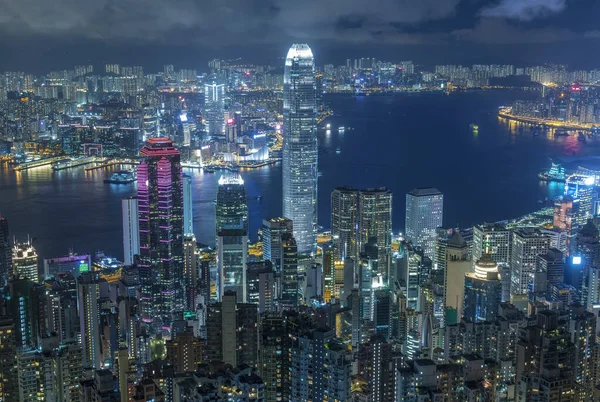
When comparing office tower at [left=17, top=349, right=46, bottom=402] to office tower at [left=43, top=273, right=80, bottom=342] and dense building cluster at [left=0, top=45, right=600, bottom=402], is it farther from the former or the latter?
office tower at [left=43, top=273, right=80, bottom=342]

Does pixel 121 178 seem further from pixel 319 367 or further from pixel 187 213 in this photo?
pixel 319 367

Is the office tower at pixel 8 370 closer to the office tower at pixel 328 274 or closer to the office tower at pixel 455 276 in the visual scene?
the office tower at pixel 328 274

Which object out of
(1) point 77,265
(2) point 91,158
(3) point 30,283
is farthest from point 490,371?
(2) point 91,158

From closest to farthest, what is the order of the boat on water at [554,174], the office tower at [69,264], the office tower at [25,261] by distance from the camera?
the office tower at [25,261] < the office tower at [69,264] < the boat on water at [554,174]

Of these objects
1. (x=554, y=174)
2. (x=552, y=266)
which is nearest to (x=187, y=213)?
(x=552, y=266)

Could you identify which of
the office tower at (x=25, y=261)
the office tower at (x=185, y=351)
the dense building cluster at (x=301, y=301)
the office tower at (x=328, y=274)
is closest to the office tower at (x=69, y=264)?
the dense building cluster at (x=301, y=301)

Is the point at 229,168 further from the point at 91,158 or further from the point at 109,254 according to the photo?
the point at 109,254
